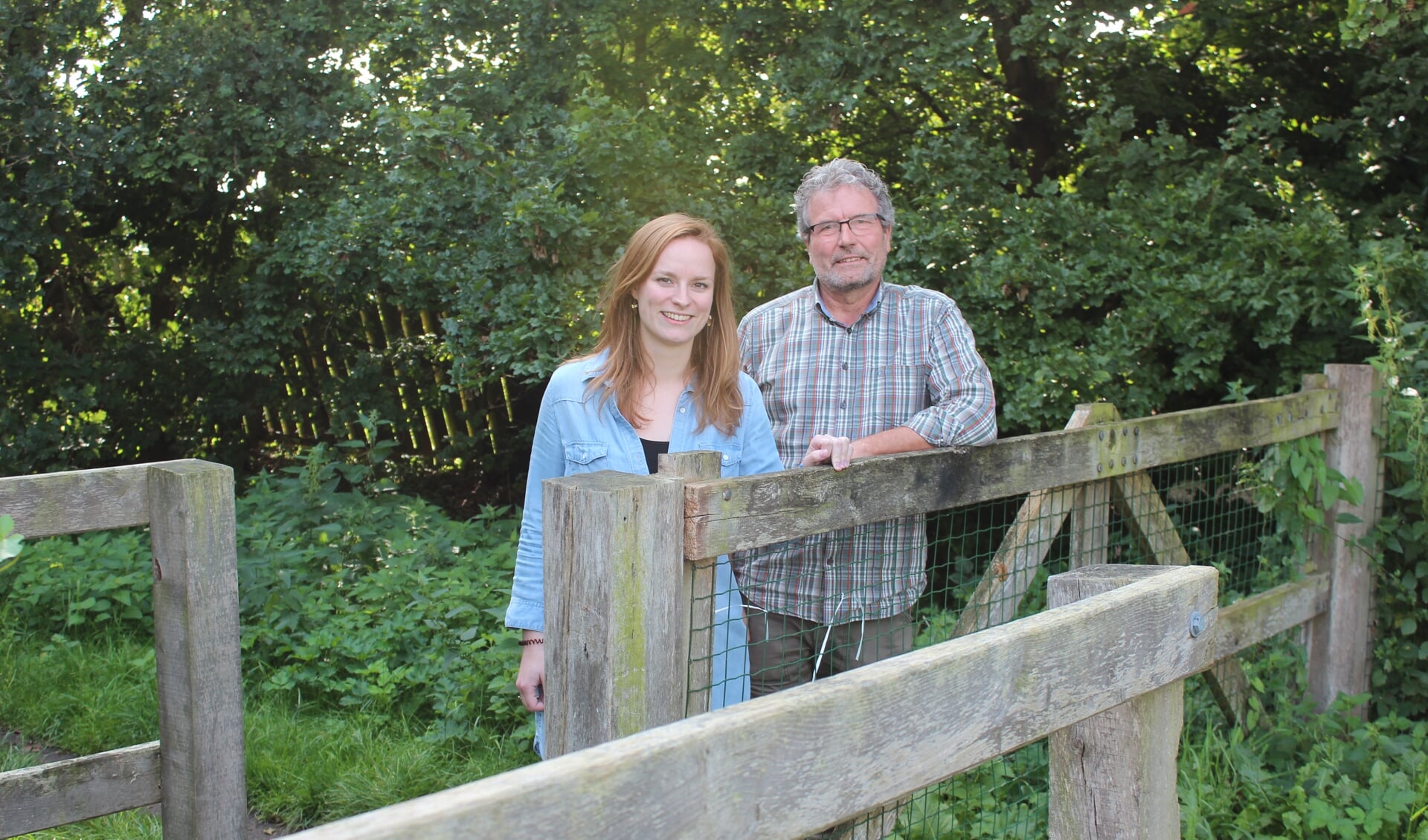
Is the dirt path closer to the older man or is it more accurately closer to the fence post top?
the older man

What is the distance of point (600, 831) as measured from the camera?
911 millimetres

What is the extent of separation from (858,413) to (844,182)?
0.57 metres

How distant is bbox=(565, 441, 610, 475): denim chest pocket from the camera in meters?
2.38

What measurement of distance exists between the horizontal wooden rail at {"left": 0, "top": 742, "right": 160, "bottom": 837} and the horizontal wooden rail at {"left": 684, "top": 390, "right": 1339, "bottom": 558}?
1501mm

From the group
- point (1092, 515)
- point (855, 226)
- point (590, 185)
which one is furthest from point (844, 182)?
point (590, 185)

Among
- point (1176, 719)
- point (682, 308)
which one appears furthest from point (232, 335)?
point (1176, 719)

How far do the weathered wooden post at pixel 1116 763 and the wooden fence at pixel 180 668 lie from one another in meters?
1.78

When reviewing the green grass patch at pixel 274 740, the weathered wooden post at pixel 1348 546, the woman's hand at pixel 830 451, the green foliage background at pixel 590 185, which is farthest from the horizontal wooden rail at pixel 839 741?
the green foliage background at pixel 590 185

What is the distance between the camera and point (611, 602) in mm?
1762

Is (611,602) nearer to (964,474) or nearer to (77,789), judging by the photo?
(964,474)

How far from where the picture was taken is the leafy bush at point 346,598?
14.2ft

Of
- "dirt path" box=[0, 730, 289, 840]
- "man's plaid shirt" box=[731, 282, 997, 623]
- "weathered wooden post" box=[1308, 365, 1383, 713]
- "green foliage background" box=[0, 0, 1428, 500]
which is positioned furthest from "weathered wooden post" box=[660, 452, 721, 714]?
"green foliage background" box=[0, 0, 1428, 500]

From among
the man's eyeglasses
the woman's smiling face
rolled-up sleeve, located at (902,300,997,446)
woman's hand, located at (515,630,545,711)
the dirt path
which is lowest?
the dirt path

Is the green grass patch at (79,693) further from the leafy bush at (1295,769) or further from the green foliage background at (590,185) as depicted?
the leafy bush at (1295,769)
